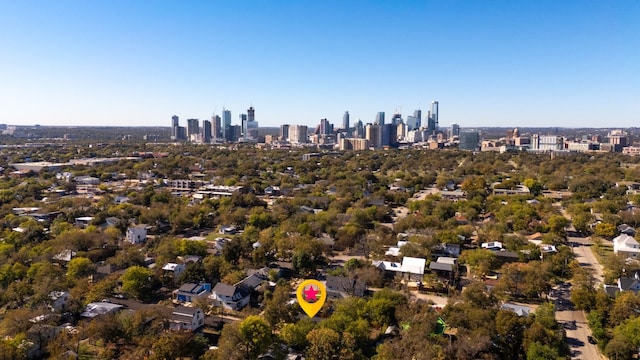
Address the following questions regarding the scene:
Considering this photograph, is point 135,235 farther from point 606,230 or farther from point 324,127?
point 324,127

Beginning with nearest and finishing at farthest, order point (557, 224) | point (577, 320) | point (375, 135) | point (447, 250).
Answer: point (577, 320)
point (447, 250)
point (557, 224)
point (375, 135)

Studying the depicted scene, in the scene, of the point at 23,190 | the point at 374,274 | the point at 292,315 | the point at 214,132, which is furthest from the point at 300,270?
Result: the point at 214,132

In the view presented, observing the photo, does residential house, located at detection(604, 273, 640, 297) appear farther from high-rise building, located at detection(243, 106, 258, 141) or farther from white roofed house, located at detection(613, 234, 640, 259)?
high-rise building, located at detection(243, 106, 258, 141)

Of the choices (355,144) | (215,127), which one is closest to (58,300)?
(355,144)

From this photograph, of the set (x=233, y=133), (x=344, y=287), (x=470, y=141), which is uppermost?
(x=233, y=133)

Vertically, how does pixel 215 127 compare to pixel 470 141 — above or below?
above

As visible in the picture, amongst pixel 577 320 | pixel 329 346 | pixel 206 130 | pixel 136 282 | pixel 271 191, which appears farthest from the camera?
pixel 206 130

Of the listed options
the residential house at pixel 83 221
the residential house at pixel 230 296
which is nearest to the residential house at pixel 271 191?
the residential house at pixel 83 221

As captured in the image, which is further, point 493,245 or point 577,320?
point 493,245

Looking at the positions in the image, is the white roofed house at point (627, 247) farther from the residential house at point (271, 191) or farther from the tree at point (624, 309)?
the residential house at point (271, 191)
